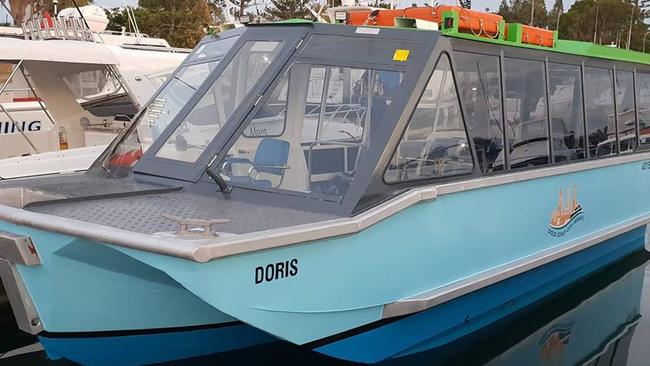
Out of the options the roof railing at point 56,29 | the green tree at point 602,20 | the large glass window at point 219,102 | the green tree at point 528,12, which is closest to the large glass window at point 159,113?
the large glass window at point 219,102

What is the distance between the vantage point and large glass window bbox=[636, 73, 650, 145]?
7098mm

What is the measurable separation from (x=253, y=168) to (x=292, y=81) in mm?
666

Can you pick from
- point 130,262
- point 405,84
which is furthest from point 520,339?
point 130,262

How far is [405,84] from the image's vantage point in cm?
408

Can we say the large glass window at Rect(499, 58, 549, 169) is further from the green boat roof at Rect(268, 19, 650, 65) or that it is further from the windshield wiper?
the windshield wiper

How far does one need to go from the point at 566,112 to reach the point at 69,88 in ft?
22.6

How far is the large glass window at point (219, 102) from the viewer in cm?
432

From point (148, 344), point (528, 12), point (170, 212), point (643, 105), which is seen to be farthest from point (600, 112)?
point (528, 12)

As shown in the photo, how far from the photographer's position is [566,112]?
571 centimetres

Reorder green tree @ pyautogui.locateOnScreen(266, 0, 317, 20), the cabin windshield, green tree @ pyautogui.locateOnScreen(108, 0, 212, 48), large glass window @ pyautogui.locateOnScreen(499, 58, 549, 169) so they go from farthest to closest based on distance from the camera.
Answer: green tree @ pyautogui.locateOnScreen(266, 0, 317, 20) → green tree @ pyautogui.locateOnScreen(108, 0, 212, 48) → large glass window @ pyautogui.locateOnScreen(499, 58, 549, 169) → the cabin windshield

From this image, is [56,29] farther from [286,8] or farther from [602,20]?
[602,20]

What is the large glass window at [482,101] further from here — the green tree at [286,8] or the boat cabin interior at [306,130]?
the green tree at [286,8]

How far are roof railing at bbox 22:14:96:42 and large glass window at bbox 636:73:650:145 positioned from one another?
7565 millimetres

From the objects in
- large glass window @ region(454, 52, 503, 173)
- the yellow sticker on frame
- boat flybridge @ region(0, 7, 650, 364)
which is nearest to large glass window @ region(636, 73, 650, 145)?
boat flybridge @ region(0, 7, 650, 364)
